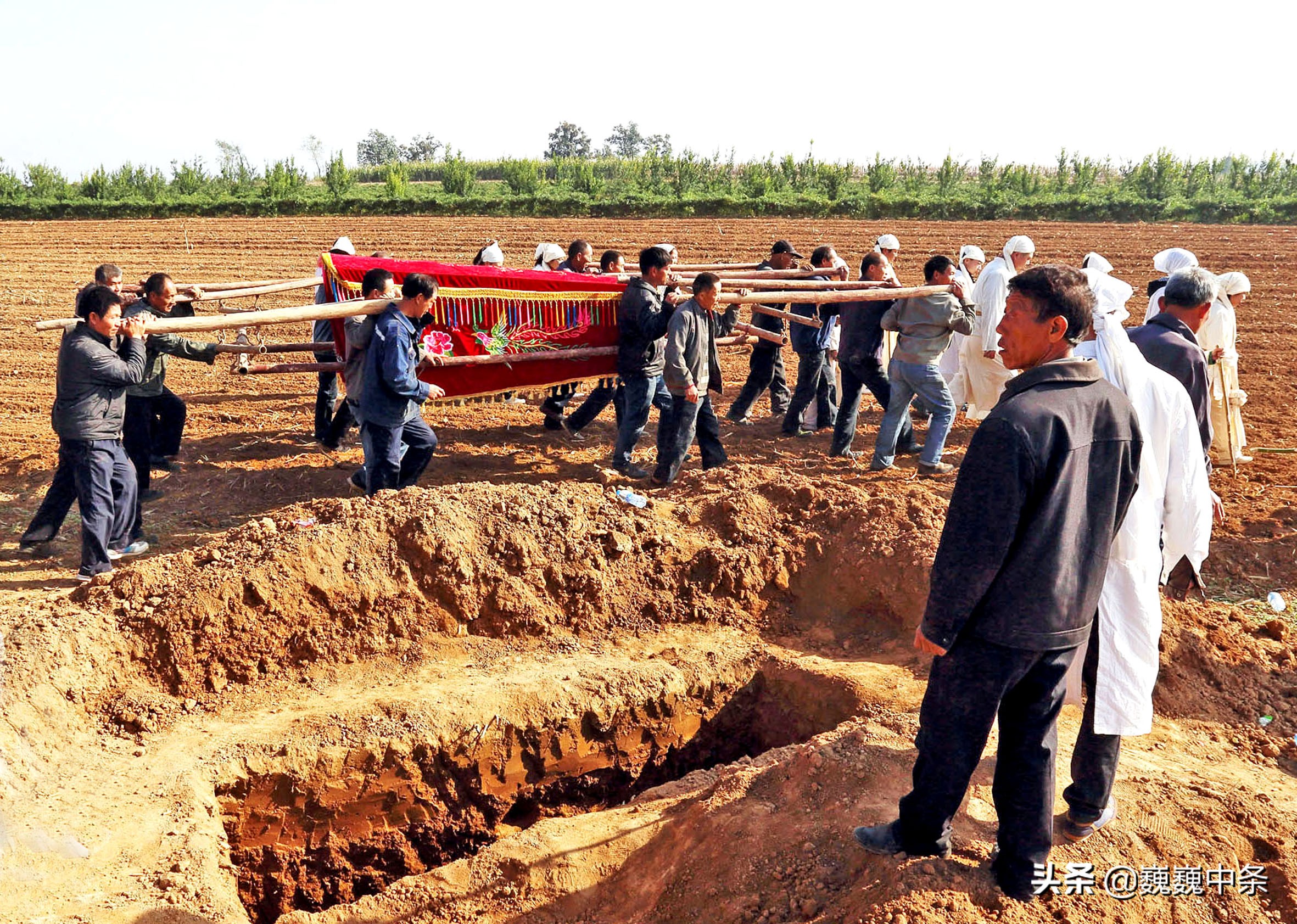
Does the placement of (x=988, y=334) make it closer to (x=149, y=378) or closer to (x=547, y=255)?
(x=547, y=255)

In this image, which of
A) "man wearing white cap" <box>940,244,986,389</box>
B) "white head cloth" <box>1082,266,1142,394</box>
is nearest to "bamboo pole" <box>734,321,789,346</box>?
"man wearing white cap" <box>940,244,986,389</box>

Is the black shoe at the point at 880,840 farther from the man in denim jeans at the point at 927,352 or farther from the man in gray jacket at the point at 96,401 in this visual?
the man in denim jeans at the point at 927,352

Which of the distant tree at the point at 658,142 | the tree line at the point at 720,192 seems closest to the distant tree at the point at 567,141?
the distant tree at the point at 658,142

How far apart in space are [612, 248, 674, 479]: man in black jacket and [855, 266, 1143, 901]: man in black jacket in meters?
4.97

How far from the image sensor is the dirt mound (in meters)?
5.55

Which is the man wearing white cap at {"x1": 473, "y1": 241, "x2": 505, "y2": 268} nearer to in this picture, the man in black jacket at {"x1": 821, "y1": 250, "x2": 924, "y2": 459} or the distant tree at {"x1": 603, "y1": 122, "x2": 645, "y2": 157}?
the man in black jacket at {"x1": 821, "y1": 250, "x2": 924, "y2": 459}

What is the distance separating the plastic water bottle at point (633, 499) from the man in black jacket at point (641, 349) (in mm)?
1380

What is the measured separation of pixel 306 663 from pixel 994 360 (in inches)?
272

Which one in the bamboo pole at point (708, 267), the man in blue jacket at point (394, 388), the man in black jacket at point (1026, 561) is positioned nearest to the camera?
the man in black jacket at point (1026, 561)

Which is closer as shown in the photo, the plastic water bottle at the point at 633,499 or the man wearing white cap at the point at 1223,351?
the plastic water bottle at the point at 633,499

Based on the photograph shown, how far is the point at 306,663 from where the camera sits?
18.5 feet

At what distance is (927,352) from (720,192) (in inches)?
884

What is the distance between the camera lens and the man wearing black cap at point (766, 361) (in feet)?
33.6

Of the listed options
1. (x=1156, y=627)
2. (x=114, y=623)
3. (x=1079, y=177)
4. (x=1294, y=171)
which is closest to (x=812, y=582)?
(x=1156, y=627)
